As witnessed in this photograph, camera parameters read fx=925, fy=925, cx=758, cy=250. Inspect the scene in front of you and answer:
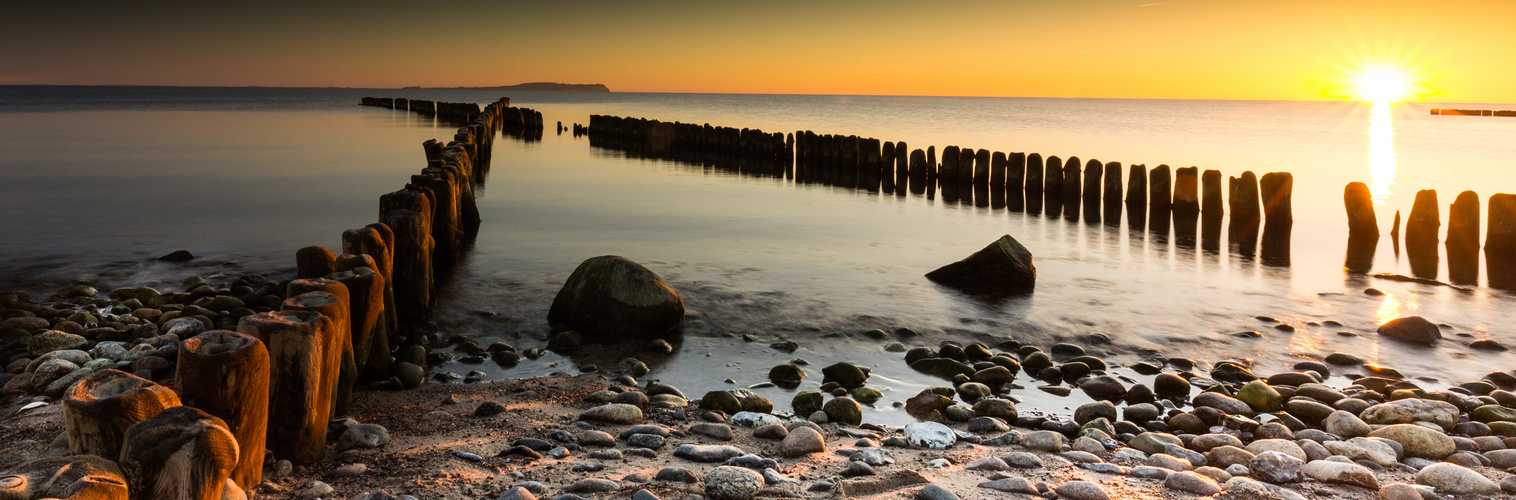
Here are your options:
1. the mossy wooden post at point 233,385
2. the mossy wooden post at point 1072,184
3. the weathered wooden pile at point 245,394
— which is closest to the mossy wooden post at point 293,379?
the weathered wooden pile at point 245,394

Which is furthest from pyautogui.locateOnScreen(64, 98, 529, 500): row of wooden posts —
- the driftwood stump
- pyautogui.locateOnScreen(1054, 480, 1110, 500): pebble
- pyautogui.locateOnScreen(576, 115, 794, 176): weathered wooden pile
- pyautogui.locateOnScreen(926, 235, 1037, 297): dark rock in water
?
pyautogui.locateOnScreen(576, 115, 794, 176): weathered wooden pile

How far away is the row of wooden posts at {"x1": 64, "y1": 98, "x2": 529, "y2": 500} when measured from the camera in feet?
8.96

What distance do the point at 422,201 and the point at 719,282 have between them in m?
2.86

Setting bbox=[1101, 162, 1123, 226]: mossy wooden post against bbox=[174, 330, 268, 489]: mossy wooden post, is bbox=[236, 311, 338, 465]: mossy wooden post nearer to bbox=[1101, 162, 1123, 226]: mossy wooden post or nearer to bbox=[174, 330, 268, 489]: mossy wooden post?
bbox=[174, 330, 268, 489]: mossy wooden post

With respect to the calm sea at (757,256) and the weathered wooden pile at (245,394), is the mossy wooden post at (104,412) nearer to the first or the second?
the weathered wooden pile at (245,394)

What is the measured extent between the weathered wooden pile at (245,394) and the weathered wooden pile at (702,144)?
17450 millimetres

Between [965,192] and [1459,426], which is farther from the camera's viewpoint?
[965,192]

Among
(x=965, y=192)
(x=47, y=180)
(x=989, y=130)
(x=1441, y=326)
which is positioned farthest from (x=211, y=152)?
(x=989, y=130)

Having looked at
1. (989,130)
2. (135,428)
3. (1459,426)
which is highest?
(989,130)

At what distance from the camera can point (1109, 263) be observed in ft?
35.7

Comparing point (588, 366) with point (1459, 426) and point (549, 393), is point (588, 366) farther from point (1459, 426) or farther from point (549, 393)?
point (1459, 426)

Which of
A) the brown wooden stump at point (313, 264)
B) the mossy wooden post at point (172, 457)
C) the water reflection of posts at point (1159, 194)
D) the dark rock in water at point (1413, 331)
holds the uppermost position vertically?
the water reflection of posts at point (1159, 194)

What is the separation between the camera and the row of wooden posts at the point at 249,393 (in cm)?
273

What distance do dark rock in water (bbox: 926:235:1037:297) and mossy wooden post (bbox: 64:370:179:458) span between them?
23.4 ft
